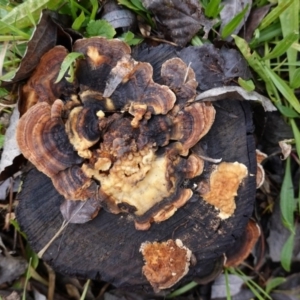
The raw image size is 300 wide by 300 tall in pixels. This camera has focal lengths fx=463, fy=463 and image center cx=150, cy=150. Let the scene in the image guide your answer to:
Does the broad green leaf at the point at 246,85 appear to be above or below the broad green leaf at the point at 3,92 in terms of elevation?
below

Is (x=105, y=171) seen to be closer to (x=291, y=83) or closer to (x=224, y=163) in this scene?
(x=224, y=163)

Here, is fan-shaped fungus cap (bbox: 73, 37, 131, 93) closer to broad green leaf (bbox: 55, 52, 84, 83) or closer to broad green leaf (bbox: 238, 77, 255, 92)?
broad green leaf (bbox: 55, 52, 84, 83)

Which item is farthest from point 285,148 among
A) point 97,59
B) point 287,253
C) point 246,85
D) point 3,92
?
point 3,92

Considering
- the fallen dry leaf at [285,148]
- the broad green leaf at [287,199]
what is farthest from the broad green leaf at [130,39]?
the broad green leaf at [287,199]

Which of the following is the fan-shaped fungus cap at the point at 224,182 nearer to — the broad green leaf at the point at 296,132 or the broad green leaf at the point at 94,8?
the broad green leaf at the point at 296,132

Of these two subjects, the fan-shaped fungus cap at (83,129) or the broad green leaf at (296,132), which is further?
the broad green leaf at (296,132)

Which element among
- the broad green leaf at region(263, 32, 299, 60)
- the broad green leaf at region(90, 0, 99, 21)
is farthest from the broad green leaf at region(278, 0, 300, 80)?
the broad green leaf at region(90, 0, 99, 21)

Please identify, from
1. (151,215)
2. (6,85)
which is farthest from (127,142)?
(6,85)
